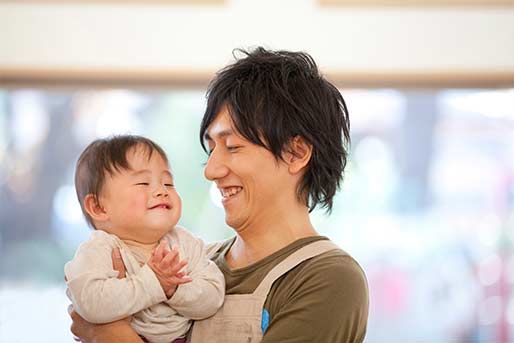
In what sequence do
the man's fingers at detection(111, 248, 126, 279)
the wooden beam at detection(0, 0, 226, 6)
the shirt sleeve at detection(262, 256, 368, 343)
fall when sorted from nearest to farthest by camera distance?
1. the shirt sleeve at detection(262, 256, 368, 343)
2. the man's fingers at detection(111, 248, 126, 279)
3. the wooden beam at detection(0, 0, 226, 6)

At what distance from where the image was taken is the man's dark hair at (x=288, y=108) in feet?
5.85

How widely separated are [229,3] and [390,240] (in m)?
1.33

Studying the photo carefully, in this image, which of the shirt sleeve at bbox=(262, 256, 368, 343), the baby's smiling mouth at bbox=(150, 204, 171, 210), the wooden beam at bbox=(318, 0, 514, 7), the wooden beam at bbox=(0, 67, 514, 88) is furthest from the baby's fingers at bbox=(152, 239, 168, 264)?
the wooden beam at bbox=(318, 0, 514, 7)

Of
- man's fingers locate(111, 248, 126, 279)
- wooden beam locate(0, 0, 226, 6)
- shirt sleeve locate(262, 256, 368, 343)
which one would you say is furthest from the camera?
wooden beam locate(0, 0, 226, 6)

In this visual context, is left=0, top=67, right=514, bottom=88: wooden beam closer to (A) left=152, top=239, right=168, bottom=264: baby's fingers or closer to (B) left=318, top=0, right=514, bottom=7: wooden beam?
(B) left=318, top=0, right=514, bottom=7: wooden beam

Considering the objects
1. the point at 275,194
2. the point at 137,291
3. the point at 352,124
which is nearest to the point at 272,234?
the point at 275,194

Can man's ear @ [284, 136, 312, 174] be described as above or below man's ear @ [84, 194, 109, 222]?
above

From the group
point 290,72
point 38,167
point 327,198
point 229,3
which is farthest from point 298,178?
point 38,167

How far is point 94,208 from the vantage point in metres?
1.83

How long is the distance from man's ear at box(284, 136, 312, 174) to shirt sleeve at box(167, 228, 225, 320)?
0.81 feet

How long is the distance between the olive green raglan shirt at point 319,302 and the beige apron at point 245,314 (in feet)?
0.05

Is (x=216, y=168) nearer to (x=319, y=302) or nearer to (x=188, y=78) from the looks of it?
(x=319, y=302)

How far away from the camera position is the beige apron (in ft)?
5.63

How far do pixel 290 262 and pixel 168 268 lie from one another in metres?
0.23
